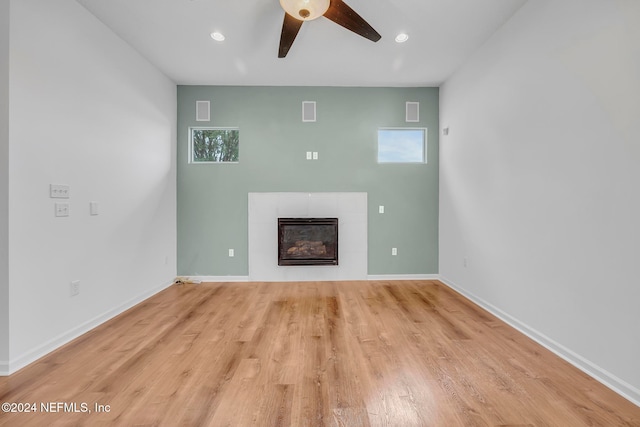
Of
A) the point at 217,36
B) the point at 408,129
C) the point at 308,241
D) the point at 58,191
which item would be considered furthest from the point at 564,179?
the point at 58,191

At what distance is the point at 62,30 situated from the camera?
89.2 inches

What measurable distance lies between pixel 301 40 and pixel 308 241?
8.37 feet

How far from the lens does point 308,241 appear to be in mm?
4082

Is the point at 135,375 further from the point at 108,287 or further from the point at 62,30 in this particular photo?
the point at 62,30

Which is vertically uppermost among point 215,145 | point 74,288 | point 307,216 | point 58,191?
point 215,145

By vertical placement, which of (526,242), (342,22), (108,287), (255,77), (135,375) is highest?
(255,77)

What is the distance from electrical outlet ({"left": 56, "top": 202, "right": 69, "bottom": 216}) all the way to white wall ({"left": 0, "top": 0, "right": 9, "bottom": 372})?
1.18 feet

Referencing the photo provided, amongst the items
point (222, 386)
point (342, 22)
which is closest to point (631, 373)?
point (222, 386)

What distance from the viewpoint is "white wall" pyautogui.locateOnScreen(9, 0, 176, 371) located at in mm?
1950

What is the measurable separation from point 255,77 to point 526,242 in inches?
148

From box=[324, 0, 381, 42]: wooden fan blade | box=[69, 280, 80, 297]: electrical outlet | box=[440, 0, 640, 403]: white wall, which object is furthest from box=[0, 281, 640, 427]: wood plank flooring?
box=[324, 0, 381, 42]: wooden fan blade

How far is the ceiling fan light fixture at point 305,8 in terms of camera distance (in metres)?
2.01

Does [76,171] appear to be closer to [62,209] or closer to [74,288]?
[62,209]

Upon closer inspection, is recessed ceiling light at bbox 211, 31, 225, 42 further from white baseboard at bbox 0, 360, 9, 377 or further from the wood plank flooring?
white baseboard at bbox 0, 360, 9, 377
